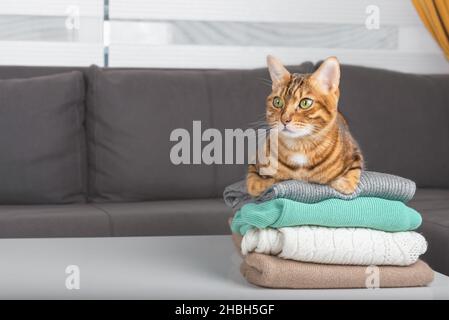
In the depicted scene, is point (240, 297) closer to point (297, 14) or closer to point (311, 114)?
point (311, 114)

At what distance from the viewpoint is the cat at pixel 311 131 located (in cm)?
109

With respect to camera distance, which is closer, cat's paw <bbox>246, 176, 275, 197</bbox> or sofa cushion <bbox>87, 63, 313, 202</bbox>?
cat's paw <bbox>246, 176, 275, 197</bbox>

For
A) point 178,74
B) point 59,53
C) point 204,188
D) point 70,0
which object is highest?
point 70,0

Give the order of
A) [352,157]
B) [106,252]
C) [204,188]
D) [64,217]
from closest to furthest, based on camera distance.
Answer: [352,157], [106,252], [64,217], [204,188]

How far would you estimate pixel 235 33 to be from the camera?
9.71ft

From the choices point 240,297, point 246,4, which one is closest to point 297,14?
point 246,4

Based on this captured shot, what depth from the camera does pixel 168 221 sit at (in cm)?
203

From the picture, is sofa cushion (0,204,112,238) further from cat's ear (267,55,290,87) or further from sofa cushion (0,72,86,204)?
cat's ear (267,55,290,87)

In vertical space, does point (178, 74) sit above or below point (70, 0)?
below

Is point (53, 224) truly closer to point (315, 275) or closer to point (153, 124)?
point (153, 124)

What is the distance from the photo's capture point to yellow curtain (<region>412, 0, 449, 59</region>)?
2.95 m

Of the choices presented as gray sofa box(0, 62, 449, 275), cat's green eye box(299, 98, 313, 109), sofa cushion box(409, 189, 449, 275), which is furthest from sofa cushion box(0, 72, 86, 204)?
cat's green eye box(299, 98, 313, 109)

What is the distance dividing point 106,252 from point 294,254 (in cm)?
41

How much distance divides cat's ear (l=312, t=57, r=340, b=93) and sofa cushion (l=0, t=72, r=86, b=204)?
1.36 meters
